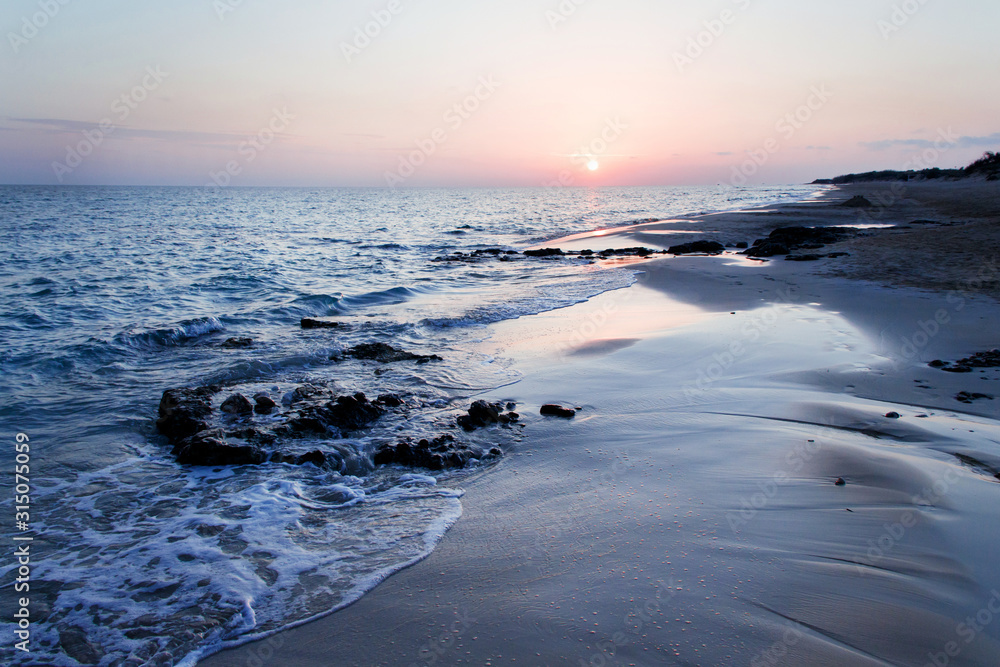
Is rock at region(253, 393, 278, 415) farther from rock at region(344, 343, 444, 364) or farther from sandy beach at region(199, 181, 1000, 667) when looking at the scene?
sandy beach at region(199, 181, 1000, 667)

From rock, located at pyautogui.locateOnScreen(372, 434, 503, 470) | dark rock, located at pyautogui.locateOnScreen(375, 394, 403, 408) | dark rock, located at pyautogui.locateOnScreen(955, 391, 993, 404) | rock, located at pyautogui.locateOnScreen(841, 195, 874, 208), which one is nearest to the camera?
rock, located at pyautogui.locateOnScreen(372, 434, 503, 470)

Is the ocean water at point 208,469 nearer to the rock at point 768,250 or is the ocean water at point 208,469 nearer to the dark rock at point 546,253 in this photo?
the rock at point 768,250

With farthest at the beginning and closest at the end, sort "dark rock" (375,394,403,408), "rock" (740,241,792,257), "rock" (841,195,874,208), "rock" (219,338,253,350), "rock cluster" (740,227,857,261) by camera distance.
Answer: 1. "rock" (841,195,874,208)
2. "rock cluster" (740,227,857,261)
3. "rock" (740,241,792,257)
4. "rock" (219,338,253,350)
5. "dark rock" (375,394,403,408)

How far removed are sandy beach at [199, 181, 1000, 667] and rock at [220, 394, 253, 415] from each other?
308 centimetres

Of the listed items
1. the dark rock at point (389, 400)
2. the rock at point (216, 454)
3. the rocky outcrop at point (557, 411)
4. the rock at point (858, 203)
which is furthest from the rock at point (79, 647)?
the rock at point (858, 203)

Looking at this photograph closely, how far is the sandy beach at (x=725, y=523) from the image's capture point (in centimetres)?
260

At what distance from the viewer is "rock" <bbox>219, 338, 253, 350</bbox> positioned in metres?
9.35

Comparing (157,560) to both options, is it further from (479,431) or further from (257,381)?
(257,381)

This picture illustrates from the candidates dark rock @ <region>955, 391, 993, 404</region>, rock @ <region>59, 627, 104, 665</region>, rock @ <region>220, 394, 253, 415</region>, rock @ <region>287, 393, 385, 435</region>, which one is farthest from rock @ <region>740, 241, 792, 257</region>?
rock @ <region>59, 627, 104, 665</region>

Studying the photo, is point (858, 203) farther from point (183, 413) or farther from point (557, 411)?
point (183, 413)

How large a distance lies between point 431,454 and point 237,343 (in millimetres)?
6226

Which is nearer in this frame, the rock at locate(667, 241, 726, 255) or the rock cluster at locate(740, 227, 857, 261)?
the rock cluster at locate(740, 227, 857, 261)

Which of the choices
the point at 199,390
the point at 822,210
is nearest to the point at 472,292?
the point at 199,390

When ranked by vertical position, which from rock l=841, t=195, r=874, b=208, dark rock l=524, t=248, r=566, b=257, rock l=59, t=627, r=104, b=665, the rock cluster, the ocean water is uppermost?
rock l=841, t=195, r=874, b=208
